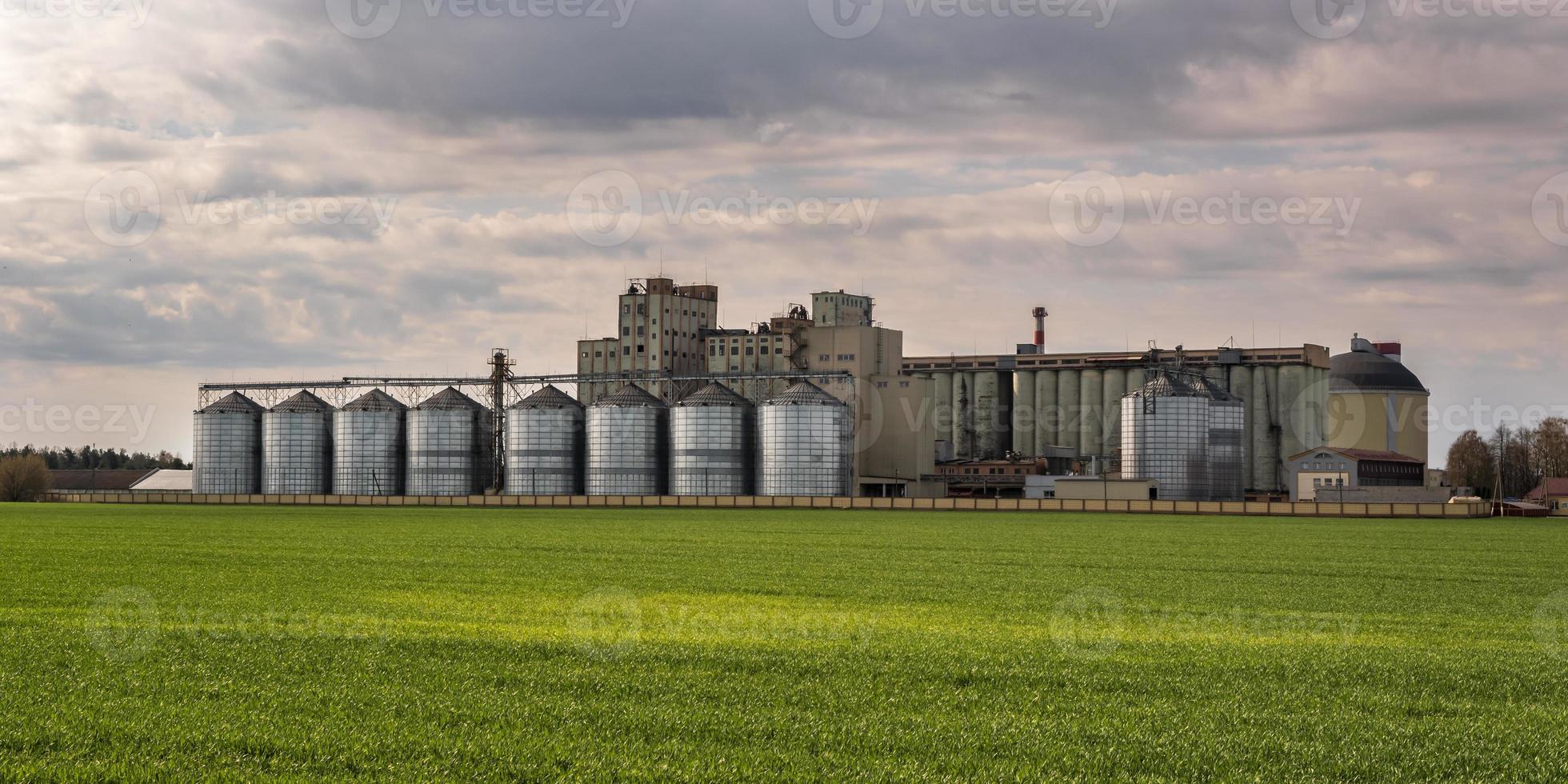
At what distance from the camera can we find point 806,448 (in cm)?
11369

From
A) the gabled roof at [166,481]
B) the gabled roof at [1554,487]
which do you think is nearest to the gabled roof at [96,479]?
the gabled roof at [166,481]

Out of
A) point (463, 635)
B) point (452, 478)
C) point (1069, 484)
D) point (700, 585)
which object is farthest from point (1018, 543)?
point (452, 478)

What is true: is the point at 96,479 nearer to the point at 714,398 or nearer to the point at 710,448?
the point at 714,398

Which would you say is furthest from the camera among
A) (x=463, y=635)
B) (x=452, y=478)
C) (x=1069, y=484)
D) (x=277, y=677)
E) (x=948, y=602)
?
(x=452, y=478)

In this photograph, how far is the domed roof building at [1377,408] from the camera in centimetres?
14225

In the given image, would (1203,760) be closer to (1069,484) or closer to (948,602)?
(948,602)

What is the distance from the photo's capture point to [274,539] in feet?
164

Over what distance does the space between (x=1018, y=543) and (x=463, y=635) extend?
33734mm

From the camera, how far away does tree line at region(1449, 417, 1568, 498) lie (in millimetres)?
159500

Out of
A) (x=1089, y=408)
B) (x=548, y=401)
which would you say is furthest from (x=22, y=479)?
(x=1089, y=408)

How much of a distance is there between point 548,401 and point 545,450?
4377mm

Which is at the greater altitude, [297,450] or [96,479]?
[297,450]

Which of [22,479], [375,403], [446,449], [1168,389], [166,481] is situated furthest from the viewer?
[166,481]

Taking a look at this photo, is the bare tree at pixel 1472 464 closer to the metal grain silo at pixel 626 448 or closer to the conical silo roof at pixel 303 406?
the metal grain silo at pixel 626 448
